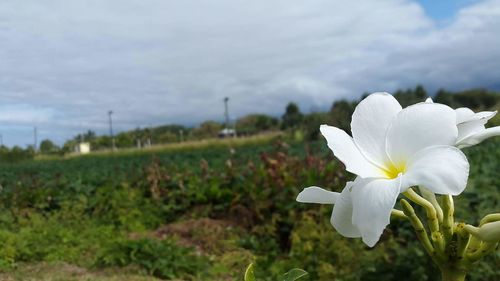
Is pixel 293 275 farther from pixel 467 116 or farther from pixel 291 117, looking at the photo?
pixel 291 117

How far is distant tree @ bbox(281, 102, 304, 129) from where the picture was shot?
47294 millimetres

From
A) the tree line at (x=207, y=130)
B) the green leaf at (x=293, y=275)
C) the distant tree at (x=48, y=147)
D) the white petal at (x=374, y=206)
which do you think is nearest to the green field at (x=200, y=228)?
the green leaf at (x=293, y=275)

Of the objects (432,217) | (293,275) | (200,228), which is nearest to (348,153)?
(432,217)

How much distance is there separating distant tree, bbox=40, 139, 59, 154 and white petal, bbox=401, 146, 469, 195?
45.5 meters

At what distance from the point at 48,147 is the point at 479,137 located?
5181 centimetres

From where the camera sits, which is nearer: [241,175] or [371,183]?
[371,183]

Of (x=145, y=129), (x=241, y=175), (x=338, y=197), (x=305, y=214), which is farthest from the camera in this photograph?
(x=145, y=129)

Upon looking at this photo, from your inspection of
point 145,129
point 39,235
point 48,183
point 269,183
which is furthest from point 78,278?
point 145,129

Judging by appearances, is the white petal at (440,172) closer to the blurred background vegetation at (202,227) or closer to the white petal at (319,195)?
the white petal at (319,195)

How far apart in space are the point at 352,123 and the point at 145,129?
2086 inches

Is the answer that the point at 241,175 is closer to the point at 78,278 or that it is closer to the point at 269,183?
the point at 269,183

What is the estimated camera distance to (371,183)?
0.88m

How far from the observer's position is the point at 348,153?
37.2 inches

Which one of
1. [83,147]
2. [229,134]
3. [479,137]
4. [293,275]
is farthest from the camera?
[83,147]
